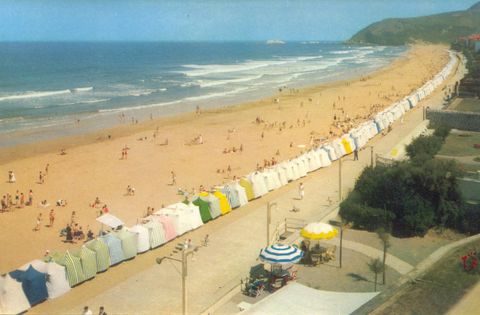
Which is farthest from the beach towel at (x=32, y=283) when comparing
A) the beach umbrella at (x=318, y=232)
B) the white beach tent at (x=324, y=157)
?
the white beach tent at (x=324, y=157)

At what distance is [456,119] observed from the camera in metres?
34.4

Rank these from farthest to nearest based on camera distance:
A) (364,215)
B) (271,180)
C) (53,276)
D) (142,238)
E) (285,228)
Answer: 1. (271,180)
2. (285,228)
3. (364,215)
4. (142,238)
5. (53,276)

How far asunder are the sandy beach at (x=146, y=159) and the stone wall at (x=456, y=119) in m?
6.73

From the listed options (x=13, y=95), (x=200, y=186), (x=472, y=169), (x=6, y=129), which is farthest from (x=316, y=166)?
(x=13, y=95)

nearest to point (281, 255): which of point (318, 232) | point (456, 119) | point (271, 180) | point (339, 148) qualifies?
point (318, 232)

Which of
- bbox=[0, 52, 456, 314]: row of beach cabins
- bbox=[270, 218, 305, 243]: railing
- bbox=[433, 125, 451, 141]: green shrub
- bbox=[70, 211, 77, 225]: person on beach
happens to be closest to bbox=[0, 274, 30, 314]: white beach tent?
bbox=[0, 52, 456, 314]: row of beach cabins

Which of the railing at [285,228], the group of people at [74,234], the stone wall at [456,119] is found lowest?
the group of people at [74,234]

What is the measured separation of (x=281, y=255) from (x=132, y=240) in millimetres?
5711

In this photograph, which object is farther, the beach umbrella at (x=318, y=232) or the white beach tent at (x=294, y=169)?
the white beach tent at (x=294, y=169)

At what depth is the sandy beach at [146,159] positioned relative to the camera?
21891 millimetres

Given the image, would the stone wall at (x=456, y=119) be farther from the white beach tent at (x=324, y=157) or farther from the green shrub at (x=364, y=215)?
the green shrub at (x=364, y=215)

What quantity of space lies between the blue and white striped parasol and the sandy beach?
815 cm

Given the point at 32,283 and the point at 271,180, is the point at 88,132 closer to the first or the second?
the point at 271,180

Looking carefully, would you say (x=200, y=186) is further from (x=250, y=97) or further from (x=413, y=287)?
(x=250, y=97)
